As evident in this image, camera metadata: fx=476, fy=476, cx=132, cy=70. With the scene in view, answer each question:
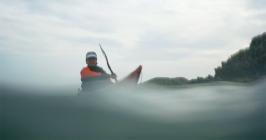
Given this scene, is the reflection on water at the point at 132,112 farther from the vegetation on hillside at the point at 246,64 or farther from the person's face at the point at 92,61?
the vegetation on hillside at the point at 246,64

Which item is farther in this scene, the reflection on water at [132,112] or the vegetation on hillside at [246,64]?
the vegetation on hillside at [246,64]

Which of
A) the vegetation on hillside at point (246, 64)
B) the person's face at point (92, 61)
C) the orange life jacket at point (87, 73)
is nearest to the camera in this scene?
the orange life jacket at point (87, 73)

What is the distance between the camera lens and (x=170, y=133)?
60.4 ft

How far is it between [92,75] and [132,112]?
9.81ft

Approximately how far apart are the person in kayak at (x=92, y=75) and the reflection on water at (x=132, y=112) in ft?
1.40

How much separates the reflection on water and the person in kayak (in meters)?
0.43

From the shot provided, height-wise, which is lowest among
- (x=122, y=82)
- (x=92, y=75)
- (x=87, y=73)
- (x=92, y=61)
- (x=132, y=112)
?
(x=132, y=112)

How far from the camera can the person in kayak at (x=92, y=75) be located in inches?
576

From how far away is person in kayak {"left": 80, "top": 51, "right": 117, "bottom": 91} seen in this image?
14634 millimetres

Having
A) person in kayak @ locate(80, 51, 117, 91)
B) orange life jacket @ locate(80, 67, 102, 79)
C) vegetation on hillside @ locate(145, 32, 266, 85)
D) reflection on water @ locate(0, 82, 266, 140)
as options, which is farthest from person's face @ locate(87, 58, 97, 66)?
vegetation on hillside @ locate(145, 32, 266, 85)

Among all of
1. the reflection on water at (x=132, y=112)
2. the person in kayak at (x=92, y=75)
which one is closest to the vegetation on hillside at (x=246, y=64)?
the reflection on water at (x=132, y=112)

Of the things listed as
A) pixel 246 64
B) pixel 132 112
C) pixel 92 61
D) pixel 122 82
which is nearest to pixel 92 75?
pixel 92 61

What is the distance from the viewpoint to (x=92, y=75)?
14578 millimetres

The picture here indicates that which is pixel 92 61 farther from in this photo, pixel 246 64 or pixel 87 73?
pixel 246 64
